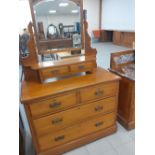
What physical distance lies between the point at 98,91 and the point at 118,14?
6.27 metres

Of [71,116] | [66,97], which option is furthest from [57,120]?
[66,97]

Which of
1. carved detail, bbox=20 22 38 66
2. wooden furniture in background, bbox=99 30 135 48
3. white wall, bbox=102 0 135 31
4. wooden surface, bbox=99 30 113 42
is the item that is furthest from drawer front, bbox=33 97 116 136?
wooden surface, bbox=99 30 113 42

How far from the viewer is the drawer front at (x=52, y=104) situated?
1.12 meters

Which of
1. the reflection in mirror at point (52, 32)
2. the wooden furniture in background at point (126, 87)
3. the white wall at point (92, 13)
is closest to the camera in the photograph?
the reflection in mirror at point (52, 32)

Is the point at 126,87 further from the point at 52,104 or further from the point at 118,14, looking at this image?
the point at 118,14

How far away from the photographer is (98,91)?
1.33 meters

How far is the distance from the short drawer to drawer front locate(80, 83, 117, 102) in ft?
0.83

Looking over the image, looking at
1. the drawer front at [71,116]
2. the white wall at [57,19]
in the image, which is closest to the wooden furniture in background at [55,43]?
Result: the white wall at [57,19]

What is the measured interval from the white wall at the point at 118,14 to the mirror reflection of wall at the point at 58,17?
16.4ft

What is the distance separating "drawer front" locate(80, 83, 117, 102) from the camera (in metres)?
1.27

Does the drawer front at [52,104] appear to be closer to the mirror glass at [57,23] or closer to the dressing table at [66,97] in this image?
the dressing table at [66,97]
